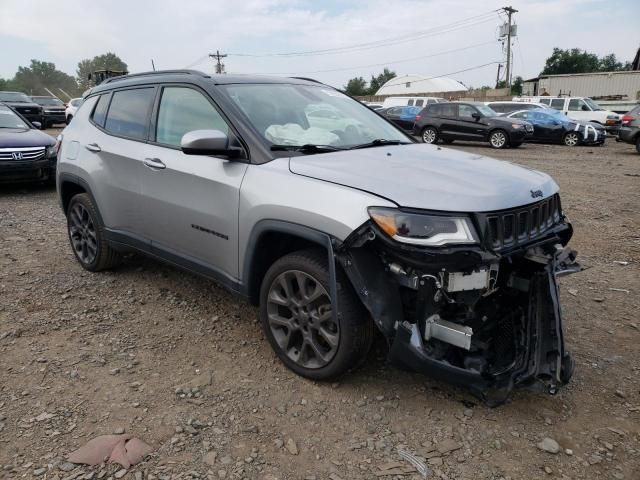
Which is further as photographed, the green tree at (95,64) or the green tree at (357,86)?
the green tree at (95,64)

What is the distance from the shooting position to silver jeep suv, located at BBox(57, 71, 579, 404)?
8.17ft

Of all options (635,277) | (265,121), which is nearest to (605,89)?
(635,277)

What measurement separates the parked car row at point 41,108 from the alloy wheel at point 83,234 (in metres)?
17.1

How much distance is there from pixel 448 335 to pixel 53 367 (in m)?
2.39

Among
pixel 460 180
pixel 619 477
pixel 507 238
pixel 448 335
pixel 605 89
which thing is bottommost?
pixel 619 477

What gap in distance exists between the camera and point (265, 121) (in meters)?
3.31

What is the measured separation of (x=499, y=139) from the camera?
16344 millimetres

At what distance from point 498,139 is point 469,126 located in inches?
41.0

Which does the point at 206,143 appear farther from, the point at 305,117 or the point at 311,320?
the point at 311,320

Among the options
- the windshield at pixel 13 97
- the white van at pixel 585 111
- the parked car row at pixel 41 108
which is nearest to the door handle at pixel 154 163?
the parked car row at pixel 41 108

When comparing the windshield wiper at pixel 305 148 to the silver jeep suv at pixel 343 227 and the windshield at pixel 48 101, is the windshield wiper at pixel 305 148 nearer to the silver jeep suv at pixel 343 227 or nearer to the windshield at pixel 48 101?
the silver jeep suv at pixel 343 227

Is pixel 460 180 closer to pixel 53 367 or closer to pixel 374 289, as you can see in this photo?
pixel 374 289

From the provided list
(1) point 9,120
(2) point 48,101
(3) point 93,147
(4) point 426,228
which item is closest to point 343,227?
(4) point 426,228

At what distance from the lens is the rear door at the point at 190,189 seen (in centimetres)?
322
